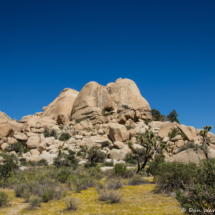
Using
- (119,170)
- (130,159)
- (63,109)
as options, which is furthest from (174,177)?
(63,109)

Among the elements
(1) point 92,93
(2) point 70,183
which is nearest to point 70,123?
(1) point 92,93

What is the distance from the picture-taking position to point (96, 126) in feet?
127

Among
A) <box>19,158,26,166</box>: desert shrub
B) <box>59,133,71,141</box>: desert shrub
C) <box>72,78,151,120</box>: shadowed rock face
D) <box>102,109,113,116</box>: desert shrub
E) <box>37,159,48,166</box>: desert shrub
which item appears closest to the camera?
<box>37,159,48,166</box>: desert shrub

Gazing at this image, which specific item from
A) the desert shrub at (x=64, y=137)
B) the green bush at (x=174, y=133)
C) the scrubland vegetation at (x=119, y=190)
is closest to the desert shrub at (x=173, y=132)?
the green bush at (x=174, y=133)

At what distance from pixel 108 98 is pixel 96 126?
26.5 feet

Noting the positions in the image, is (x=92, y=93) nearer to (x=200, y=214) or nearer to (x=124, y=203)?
(x=124, y=203)

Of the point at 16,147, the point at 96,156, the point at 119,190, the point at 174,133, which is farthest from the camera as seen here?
the point at 174,133

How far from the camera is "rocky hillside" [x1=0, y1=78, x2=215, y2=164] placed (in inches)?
1148

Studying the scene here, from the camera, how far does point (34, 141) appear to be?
31922mm

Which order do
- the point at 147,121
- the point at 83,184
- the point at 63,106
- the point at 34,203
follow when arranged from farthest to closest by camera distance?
the point at 63,106 < the point at 147,121 < the point at 83,184 < the point at 34,203

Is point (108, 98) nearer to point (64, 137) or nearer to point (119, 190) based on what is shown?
point (64, 137)

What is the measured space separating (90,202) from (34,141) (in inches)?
987

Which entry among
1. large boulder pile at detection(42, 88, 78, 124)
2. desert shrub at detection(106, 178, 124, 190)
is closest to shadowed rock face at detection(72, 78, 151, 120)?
large boulder pile at detection(42, 88, 78, 124)

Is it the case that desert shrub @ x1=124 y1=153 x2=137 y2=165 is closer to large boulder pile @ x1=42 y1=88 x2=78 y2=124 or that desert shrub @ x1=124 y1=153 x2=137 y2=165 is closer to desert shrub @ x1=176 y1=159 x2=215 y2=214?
desert shrub @ x1=176 y1=159 x2=215 y2=214
